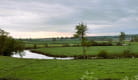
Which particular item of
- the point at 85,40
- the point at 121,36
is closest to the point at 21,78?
the point at 85,40

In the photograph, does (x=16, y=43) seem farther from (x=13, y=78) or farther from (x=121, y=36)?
(x=121, y=36)

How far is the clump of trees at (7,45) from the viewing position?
61400mm

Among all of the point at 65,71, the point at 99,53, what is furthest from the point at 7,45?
the point at 65,71

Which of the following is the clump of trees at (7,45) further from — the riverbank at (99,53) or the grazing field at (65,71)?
the grazing field at (65,71)

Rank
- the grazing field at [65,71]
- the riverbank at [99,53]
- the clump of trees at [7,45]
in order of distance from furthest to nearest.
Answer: the clump of trees at [7,45] < the riverbank at [99,53] < the grazing field at [65,71]

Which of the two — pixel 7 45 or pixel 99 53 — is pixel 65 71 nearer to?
pixel 99 53

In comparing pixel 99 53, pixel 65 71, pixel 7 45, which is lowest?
pixel 99 53

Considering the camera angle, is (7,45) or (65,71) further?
(7,45)

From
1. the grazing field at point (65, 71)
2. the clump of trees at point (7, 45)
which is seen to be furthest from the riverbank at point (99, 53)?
the grazing field at point (65, 71)

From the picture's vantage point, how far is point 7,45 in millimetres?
62250

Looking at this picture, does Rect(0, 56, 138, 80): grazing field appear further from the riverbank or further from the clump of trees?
the clump of trees

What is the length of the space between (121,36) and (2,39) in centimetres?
6894

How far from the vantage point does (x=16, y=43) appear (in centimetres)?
6694

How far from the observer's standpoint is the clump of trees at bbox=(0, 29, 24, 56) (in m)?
61.4
